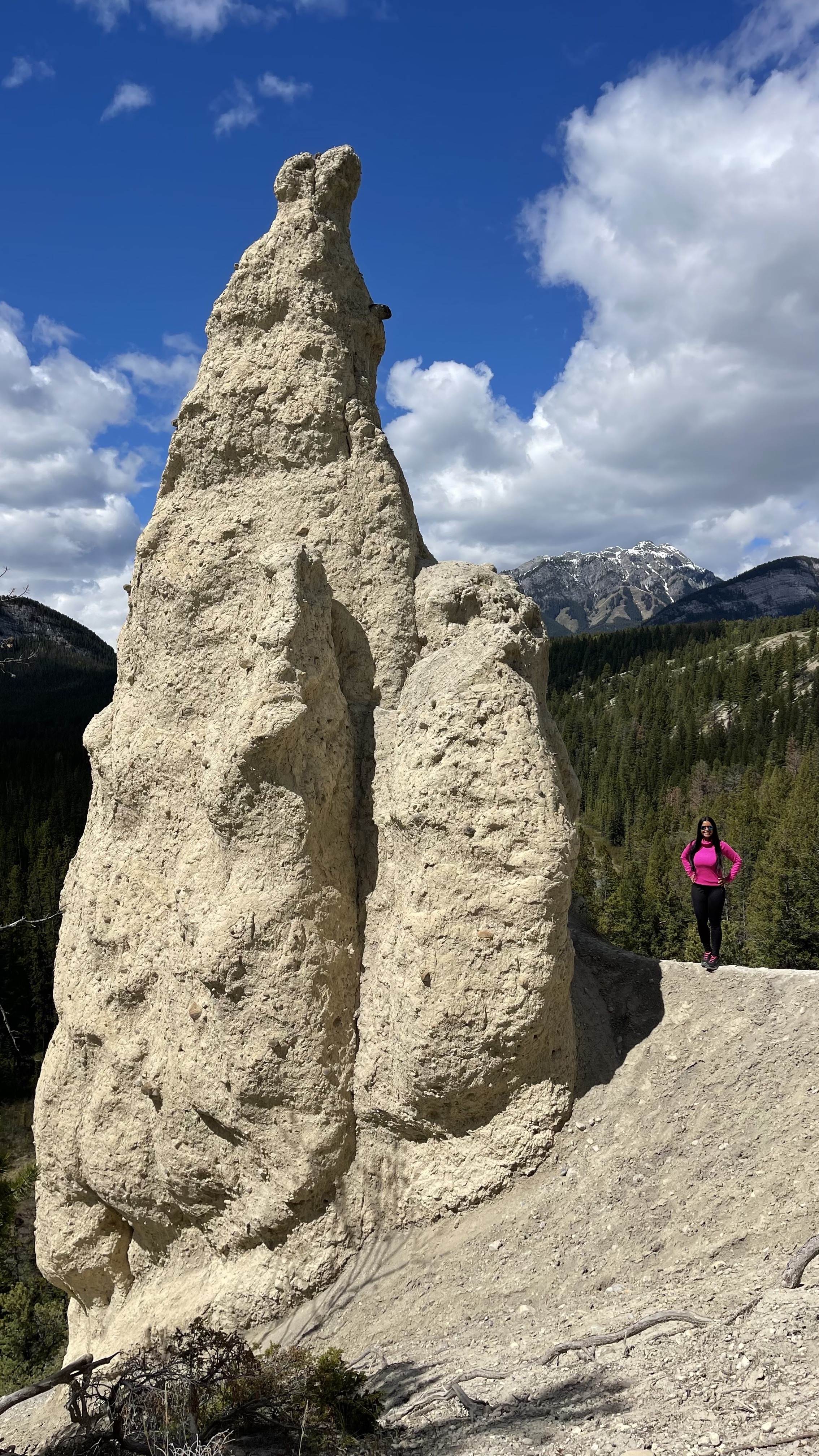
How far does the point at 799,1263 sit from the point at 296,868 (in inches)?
175

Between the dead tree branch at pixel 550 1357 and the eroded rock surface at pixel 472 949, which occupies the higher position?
the eroded rock surface at pixel 472 949

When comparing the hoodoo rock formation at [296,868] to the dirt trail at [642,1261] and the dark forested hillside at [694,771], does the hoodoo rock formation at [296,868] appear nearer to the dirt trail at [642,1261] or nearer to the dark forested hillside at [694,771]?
the dirt trail at [642,1261]

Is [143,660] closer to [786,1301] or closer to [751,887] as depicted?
[786,1301]

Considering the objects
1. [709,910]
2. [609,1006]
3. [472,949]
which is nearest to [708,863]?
[709,910]

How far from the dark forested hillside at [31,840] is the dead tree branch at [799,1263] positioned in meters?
5.77

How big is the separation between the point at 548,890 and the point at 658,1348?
3.03m

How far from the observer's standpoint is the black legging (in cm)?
825

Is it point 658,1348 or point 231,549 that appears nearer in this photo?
point 658,1348

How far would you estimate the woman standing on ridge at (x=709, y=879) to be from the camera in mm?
8219

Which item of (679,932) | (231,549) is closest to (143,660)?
(231,549)

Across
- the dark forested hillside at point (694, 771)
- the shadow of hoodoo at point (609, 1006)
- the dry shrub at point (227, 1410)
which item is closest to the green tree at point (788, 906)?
the dark forested hillside at point (694, 771)

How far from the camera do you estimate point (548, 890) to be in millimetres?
6535

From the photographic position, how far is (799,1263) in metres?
4.36

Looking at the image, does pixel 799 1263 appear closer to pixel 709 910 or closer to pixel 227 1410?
Result: pixel 227 1410
